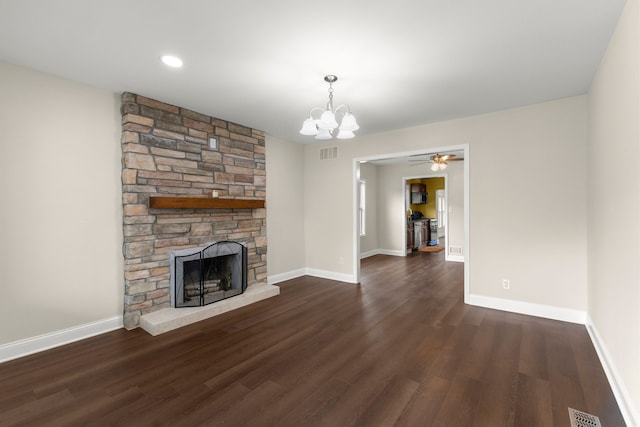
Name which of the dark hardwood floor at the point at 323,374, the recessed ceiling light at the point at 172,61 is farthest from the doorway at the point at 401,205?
the recessed ceiling light at the point at 172,61

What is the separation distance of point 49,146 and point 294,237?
371cm

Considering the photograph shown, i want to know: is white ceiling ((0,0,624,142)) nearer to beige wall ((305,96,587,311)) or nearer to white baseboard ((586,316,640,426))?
beige wall ((305,96,587,311))

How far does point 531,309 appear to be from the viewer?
11.8 feet

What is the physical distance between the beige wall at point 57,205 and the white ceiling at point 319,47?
0.27 meters

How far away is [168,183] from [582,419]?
4.28 metres

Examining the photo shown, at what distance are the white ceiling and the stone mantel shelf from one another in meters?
1.19

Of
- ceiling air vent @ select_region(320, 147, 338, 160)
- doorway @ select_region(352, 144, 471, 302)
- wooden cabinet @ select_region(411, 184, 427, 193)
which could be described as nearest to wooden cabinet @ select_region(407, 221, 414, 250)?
doorway @ select_region(352, 144, 471, 302)

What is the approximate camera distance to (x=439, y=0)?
1793 mm

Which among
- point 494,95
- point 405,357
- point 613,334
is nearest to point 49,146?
point 405,357

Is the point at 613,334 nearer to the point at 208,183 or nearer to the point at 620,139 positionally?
the point at 620,139

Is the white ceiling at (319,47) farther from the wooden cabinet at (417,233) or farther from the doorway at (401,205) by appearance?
the wooden cabinet at (417,233)

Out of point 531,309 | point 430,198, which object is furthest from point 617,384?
point 430,198

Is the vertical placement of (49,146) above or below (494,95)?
below

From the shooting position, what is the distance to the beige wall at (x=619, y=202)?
168 cm
